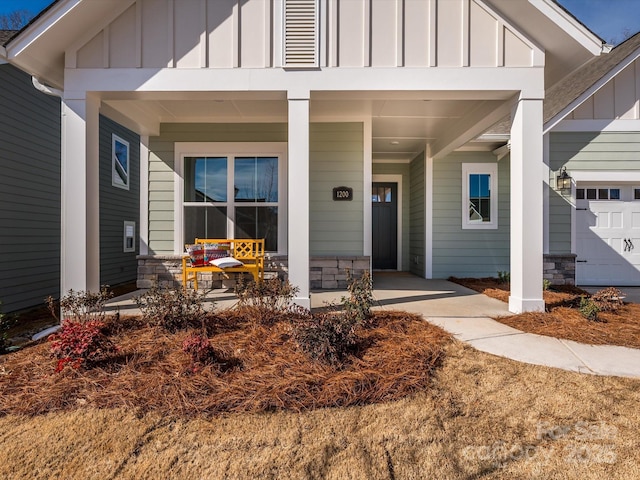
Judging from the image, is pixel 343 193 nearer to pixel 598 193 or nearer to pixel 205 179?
pixel 205 179

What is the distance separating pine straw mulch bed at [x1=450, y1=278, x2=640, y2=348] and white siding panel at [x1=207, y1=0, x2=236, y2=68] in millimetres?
4302

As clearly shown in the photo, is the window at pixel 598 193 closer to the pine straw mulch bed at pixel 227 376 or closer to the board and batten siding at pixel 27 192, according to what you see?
the pine straw mulch bed at pixel 227 376

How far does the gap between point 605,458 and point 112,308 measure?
4.88 m

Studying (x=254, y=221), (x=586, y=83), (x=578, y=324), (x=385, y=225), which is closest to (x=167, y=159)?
(x=254, y=221)

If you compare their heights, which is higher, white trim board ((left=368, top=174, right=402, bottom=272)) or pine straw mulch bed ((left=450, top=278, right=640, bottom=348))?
white trim board ((left=368, top=174, right=402, bottom=272))

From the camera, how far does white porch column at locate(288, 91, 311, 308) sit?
410 centimetres

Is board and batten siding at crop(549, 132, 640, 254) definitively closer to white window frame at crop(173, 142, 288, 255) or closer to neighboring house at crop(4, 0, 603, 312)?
neighboring house at crop(4, 0, 603, 312)

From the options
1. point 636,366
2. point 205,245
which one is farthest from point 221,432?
point 205,245

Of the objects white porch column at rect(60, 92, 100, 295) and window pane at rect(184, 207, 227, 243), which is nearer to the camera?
white porch column at rect(60, 92, 100, 295)

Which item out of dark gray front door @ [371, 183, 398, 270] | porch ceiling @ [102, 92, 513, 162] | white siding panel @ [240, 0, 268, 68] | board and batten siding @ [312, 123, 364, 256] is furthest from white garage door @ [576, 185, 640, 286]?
white siding panel @ [240, 0, 268, 68]

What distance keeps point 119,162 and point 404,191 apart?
22.3 feet

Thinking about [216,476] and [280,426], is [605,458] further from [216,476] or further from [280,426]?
[216,476]

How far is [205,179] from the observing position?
6258 millimetres

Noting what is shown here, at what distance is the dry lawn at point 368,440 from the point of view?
176cm
